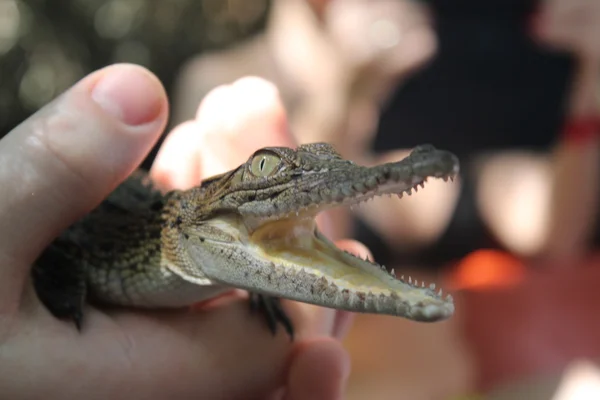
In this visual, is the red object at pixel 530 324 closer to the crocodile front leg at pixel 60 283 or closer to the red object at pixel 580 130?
the red object at pixel 580 130

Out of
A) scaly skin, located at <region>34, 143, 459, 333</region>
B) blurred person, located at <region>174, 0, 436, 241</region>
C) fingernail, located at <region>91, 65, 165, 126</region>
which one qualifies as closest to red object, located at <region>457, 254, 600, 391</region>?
blurred person, located at <region>174, 0, 436, 241</region>

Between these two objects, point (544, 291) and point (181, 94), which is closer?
point (181, 94)

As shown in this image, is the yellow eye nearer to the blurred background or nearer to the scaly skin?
the scaly skin

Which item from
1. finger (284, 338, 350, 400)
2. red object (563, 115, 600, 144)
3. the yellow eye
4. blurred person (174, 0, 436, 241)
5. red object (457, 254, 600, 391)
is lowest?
red object (457, 254, 600, 391)

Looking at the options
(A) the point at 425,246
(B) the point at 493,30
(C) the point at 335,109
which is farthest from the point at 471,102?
(C) the point at 335,109

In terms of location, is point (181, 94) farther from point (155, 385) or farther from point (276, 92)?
point (155, 385)

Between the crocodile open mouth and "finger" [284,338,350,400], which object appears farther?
"finger" [284,338,350,400]
